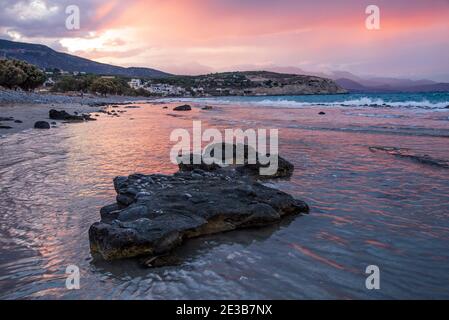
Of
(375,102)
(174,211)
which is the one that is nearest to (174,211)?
(174,211)

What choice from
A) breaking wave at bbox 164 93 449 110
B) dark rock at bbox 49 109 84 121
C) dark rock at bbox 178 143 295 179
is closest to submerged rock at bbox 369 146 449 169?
dark rock at bbox 178 143 295 179

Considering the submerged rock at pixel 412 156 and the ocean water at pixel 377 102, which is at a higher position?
the ocean water at pixel 377 102

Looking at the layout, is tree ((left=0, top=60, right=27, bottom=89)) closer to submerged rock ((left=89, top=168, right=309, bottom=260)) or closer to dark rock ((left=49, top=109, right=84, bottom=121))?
dark rock ((left=49, top=109, right=84, bottom=121))

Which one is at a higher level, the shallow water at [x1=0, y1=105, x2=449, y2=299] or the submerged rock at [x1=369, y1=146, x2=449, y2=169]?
the submerged rock at [x1=369, y1=146, x2=449, y2=169]

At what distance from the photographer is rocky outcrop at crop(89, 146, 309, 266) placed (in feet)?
18.8

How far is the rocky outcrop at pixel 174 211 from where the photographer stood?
5730mm

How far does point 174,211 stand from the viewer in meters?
6.81

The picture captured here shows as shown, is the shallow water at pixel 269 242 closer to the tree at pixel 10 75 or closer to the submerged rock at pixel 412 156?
the submerged rock at pixel 412 156

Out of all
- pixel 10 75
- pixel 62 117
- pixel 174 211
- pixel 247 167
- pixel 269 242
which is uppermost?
pixel 10 75

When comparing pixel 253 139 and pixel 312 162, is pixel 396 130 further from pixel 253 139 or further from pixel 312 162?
pixel 312 162

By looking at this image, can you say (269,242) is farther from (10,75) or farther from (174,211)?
(10,75)

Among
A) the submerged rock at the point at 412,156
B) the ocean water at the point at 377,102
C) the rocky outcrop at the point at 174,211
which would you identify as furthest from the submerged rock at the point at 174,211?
the ocean water at the point at 377,102

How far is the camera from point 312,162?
44.4 feet

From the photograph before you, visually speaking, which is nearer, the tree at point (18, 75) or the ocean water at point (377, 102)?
the ocean water at point (377, 102)
